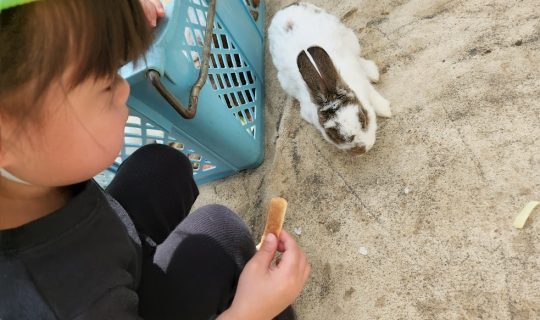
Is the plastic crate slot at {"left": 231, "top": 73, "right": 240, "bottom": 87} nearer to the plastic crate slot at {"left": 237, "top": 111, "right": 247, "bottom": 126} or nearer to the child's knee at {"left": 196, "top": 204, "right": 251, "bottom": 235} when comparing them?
the plastic crate slot at {"left": 237, "top": 111, "right": 247, "bottom": 126}

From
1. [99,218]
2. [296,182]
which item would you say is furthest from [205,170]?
[99,218]

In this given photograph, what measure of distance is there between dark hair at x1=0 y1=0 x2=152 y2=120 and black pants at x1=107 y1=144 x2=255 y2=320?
429 mm

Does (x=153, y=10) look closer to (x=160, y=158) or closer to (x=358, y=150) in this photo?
(x=160, y=158)

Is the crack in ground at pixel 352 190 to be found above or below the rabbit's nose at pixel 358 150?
below

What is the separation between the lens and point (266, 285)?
814mm

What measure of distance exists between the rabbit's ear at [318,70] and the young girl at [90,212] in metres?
0.47

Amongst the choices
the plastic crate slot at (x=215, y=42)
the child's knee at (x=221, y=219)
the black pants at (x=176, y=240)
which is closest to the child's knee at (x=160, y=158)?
the black pants at (x=176, y=240)

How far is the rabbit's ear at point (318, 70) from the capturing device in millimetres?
1286

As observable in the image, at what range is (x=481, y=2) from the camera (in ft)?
4.35

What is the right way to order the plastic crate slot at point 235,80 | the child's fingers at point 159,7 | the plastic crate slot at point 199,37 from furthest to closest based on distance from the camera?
the plastic crate slot at point 235,80
the plastic crate slot at point 199,37
the child's fingers at point 159,7

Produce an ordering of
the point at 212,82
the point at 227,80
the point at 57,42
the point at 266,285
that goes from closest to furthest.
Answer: the point at 57,42 → the point at 266,285 → the point at 212,82 → the point at 227,80

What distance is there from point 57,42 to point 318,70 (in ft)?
2.92

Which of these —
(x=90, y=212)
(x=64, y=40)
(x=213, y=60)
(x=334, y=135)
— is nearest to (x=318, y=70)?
(x=334, y=135)

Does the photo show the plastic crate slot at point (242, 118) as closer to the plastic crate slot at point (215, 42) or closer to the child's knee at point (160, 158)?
the plastic crate slot at point (215, 42)
